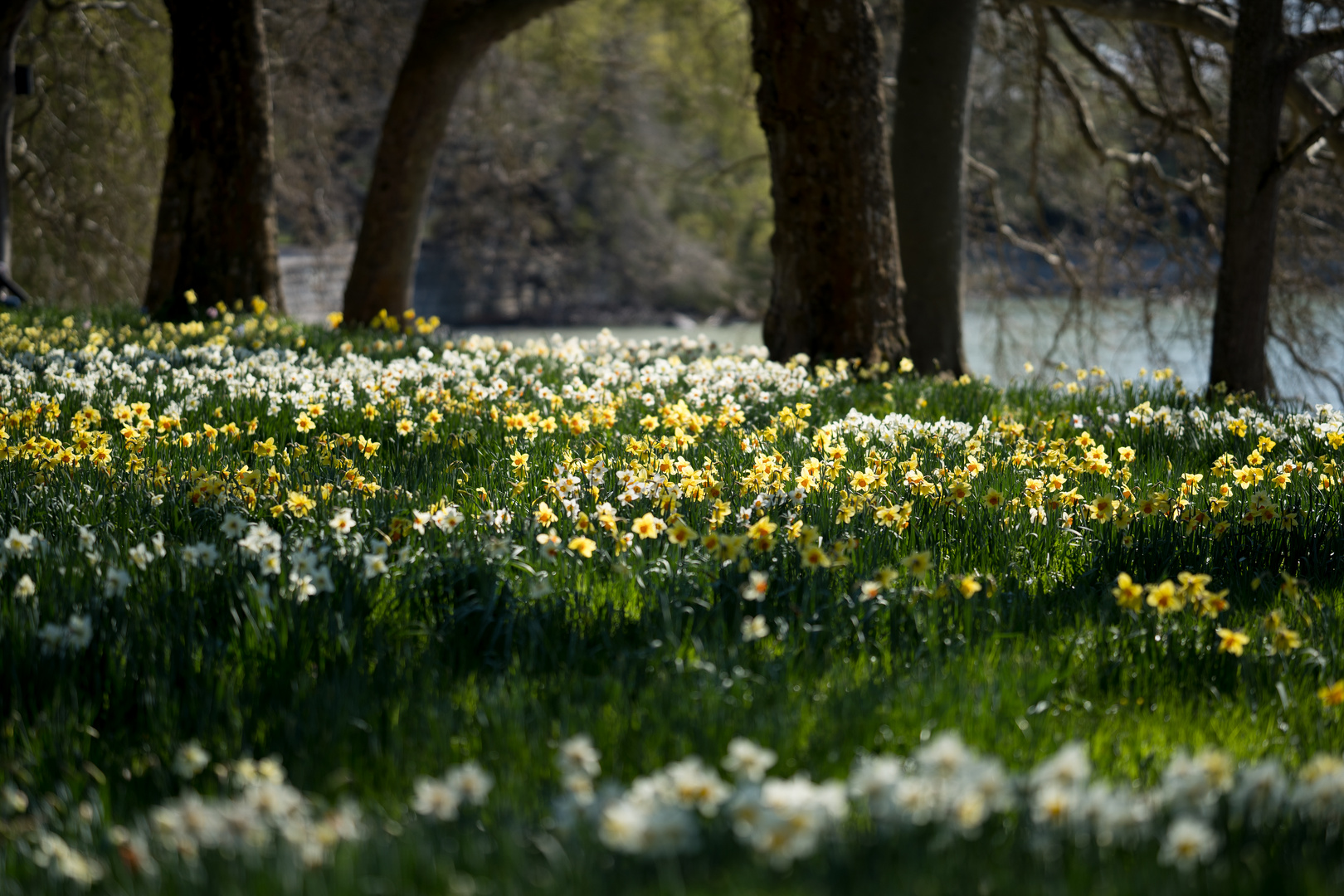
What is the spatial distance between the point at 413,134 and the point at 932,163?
509 cm

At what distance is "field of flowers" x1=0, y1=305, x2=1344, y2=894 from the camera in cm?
163

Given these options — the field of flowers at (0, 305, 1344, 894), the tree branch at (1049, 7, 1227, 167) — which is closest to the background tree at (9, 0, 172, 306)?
the tree branch at (1049, 7, 1227, 167)

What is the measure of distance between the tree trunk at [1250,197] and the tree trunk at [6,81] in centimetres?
1145

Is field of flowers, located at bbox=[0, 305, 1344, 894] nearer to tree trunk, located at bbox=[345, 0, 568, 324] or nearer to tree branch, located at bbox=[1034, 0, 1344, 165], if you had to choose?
tree branch, located at bbox=[1034, 0, 1344, 165]

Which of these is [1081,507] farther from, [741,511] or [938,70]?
[938,70]

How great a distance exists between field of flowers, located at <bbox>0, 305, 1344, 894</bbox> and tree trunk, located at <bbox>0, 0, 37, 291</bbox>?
906 cm

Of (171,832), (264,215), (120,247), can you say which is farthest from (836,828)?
(120,247)

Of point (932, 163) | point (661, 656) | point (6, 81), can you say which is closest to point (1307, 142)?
point (932, 163)

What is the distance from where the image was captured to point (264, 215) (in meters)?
9.91

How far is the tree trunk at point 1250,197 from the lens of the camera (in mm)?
7121

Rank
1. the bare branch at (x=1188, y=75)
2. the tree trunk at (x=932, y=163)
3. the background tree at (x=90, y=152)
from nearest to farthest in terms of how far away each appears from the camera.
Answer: the tree trunk at (x=932, y=163), the bare branch at (x=1188, y=75), the background tree at (x=90, y=152)

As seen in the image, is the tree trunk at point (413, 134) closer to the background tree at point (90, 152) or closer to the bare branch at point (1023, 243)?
the bare branch at point (1023, 243)

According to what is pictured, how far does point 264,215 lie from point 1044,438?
296 inches

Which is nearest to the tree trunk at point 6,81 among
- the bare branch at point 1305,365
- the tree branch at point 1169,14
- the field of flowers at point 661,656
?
the field of flowers at point 661,656
